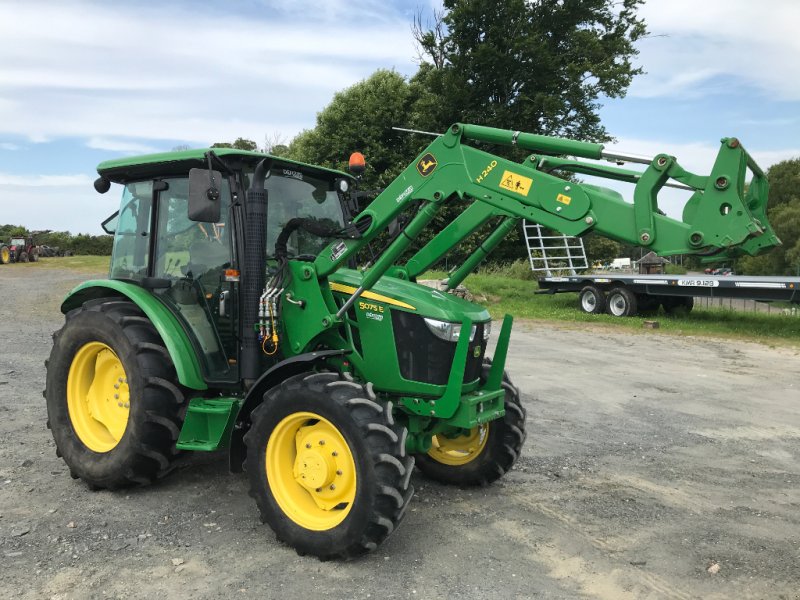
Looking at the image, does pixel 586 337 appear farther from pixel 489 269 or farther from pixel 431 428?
pixel 489 269

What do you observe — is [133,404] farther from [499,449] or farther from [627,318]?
[627,318]

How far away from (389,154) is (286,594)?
23.8 metres

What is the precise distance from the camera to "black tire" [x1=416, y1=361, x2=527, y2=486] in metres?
4.76

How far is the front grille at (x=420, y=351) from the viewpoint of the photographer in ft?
13.7

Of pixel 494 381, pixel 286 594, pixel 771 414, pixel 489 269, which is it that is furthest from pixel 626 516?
pixel 489 269

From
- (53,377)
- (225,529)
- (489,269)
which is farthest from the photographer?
(489,269)

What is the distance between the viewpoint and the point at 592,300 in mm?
17609

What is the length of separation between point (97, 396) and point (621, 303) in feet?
47.2

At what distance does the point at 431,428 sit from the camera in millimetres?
4363

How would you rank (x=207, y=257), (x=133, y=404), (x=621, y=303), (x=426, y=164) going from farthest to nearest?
(x=621, y=303), (x=207, y=257), (x=133, y=404), (x=426, y=164)

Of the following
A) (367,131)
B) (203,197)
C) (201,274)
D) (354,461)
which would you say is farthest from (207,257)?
(367,131)

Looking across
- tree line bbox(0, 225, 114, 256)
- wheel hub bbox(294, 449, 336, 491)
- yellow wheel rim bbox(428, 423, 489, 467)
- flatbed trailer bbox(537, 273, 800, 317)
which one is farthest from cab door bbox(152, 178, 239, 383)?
tree line bbox(0, 225, 114, 256)

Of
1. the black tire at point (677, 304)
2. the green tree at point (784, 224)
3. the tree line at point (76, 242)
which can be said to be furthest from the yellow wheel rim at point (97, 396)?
the green tree at point (784, 224)

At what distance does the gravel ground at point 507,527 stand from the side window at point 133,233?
1.59 meters
